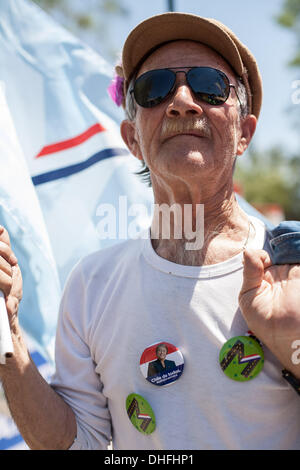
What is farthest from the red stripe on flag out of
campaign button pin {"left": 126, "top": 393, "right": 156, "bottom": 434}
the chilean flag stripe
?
campaign button pin {"left": 126, "top": 393, "right": 156, "bottom": 434}

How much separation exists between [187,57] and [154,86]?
168mm

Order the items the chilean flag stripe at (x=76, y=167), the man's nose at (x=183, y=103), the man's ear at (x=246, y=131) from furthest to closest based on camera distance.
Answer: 1. the chilean flag stripe at (x=76, y=167)
2. the man's ear at (x=246, y=131)
3. the man's nose at (x=183, y=103)

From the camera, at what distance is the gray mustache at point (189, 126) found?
1.56m

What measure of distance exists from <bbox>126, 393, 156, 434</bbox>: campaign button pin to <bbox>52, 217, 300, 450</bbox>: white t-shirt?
0.06 feet

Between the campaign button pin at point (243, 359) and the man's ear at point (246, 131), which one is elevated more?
the man's ear at point (246, 131)

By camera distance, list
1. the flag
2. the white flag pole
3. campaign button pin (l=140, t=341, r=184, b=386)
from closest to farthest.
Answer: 1. the white flag pole
2. campaign button pin (l=140, t=341, r=184, b=386)
3. the flag

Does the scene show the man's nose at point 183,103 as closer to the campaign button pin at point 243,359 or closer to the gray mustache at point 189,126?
the gray mustache at point 189,126

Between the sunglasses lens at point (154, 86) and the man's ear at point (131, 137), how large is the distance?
0.23 metres

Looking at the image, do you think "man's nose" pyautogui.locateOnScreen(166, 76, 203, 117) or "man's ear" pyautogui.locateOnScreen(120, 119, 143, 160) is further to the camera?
"man's ear" pyautogui.locateOnScreen(120, 119, 143, 160)

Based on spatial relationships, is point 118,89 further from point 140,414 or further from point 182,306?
point 140,414

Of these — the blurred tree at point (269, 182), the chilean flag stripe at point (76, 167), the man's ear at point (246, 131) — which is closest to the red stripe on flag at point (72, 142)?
the chilean flag stripe at point (76, 167)

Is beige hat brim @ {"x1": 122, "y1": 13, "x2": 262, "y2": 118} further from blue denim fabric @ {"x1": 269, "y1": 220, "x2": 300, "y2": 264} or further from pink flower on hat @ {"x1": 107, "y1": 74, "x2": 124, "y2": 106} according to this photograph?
blue denim fabric @ {"x1": 269, "y1": 220, "x2": 300, "y2": 264}

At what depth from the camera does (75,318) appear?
1683 mm

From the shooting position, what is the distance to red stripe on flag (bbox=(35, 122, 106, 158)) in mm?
2309
